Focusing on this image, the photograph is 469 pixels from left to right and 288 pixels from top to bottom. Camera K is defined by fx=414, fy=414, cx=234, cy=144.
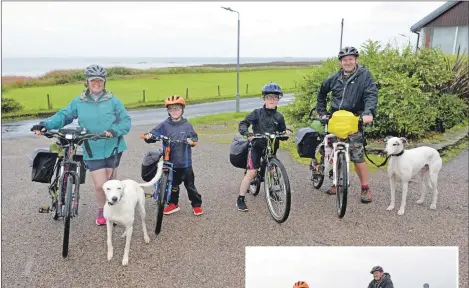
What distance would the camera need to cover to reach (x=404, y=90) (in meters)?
8.34

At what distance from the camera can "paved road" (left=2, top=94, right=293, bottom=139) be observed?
12.5 m

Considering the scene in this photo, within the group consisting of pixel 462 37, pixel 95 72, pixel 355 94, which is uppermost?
pixel 462 37

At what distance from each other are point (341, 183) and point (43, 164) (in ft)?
11.0

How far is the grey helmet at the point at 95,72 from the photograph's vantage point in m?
4.05

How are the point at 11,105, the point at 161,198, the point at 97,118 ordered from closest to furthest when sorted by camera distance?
1. the point at 97,118
2. the point at 161,198
3. the point at 11,105

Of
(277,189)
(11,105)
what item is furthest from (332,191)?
(11,105)

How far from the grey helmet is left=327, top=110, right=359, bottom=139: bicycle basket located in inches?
100

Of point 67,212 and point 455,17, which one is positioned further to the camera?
point 455,17

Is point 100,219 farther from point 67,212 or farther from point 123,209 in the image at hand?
point 123,209

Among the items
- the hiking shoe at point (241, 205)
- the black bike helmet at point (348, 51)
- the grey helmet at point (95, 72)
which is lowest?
the hiking shoe at point (241, 205)

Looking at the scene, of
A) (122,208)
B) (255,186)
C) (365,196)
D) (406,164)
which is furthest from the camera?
(255,186)

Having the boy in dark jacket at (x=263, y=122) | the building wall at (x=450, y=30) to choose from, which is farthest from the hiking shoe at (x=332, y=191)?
the building wall at (x=450, y=30)

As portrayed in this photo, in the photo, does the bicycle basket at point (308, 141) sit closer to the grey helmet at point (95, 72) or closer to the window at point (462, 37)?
the grey helmet at point (95, 72)

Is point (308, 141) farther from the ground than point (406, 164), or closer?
farther from the ground
